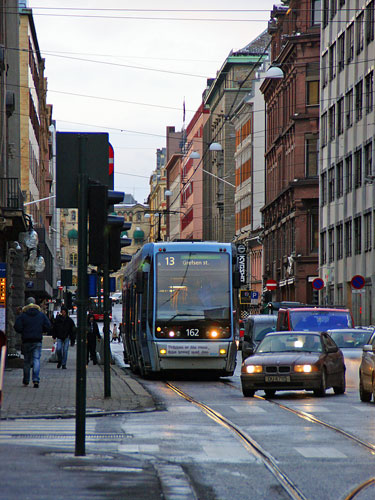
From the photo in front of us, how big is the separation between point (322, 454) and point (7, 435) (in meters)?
3.85

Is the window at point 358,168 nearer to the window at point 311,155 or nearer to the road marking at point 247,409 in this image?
the window at point 311,155

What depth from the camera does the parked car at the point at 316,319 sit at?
36.8 metres

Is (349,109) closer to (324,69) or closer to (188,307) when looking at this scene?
(324,69)

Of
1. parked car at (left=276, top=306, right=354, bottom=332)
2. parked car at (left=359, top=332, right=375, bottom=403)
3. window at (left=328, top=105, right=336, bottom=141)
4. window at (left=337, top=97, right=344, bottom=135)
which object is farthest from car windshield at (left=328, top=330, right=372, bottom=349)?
window at (left=328, top=105, right=336, bottom=141)

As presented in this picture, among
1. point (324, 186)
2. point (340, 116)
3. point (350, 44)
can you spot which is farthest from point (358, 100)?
point (324, 186)

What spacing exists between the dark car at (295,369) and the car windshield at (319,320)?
40.1 feet

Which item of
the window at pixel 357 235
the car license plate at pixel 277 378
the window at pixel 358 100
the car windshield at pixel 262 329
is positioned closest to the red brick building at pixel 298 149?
the window at pixel 358 100

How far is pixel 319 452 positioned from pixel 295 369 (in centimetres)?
989

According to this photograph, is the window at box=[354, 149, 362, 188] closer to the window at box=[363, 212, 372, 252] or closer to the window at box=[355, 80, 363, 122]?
the window at box=[355, 80, 363, 122]

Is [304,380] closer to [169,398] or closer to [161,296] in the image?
[169,398]

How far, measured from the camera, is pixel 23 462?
10930mm

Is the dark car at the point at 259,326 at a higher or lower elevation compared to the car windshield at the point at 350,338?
higher

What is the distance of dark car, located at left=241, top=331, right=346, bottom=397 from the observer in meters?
22.9

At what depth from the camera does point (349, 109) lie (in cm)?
6462
